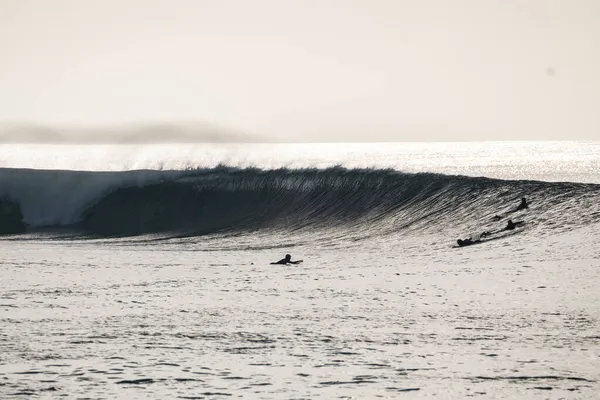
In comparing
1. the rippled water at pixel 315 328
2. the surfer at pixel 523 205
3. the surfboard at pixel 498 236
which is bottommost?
the rippled water at pixel 315 328

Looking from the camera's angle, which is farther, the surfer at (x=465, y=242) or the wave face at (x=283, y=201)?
the wave face at (x=283, y=201)

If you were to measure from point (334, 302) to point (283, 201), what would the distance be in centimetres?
2564

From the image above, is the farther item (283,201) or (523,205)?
(283,201)

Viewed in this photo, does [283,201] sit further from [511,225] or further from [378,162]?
[378,162]

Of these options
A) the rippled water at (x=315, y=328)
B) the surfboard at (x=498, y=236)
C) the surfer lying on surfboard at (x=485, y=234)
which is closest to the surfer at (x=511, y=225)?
the surfer lying on surfboard at (x=485, y=234)

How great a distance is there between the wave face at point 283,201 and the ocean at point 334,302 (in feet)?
0.48

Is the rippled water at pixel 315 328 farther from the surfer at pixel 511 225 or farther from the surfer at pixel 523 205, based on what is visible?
the surfer at pixel 523 205

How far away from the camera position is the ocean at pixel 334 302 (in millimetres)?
10055

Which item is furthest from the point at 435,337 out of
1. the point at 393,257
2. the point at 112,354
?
the point at 393,257

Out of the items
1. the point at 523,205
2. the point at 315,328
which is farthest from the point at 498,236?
the point at 315,328

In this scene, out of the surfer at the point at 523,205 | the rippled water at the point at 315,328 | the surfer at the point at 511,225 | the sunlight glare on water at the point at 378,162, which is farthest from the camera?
the sunlight glare on water at the point at 378,162

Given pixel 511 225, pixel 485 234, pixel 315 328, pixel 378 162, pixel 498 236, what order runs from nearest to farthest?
1. pixel 315 328
2. pixel 498 236
3. pixel 485 234
4. pixel 511 225
5. pixel 378 162

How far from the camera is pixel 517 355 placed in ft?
36.6

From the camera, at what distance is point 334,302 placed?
16.0 meters
